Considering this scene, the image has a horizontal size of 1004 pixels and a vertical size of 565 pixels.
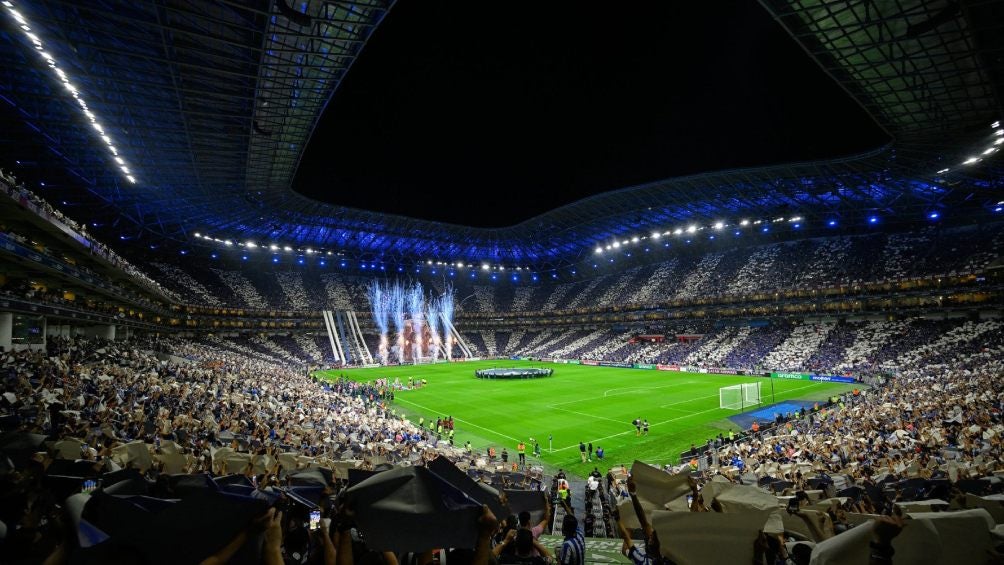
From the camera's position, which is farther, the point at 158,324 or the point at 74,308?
the point at 158,324

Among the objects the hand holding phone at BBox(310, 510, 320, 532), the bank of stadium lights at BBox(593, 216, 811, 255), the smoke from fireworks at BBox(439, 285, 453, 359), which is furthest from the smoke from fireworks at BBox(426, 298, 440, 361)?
the hand holding phone at BBox(310, 510, 320, 532)

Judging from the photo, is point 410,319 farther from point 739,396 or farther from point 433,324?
point 739,396

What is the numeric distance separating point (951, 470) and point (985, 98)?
34.3 m

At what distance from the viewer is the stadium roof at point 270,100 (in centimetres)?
2533

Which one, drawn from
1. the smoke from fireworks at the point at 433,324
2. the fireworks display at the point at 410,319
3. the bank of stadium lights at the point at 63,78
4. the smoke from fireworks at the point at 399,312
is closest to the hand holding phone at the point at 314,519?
the bank of stadium lights at the point at 63,78

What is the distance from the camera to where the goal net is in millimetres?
39938

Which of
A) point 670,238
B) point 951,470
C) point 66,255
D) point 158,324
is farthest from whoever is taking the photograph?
point 670,238

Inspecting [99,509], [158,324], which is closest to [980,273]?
[99,509]

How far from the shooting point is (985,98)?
107 ft

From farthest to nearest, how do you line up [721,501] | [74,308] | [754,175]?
[754,175]
[74,308]
[721,501]

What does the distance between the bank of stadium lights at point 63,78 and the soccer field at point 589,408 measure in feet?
105

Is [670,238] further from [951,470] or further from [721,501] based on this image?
[721,501]

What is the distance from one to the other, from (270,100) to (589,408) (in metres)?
34.3

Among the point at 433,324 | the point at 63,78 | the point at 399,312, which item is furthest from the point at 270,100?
the point at 433,324
